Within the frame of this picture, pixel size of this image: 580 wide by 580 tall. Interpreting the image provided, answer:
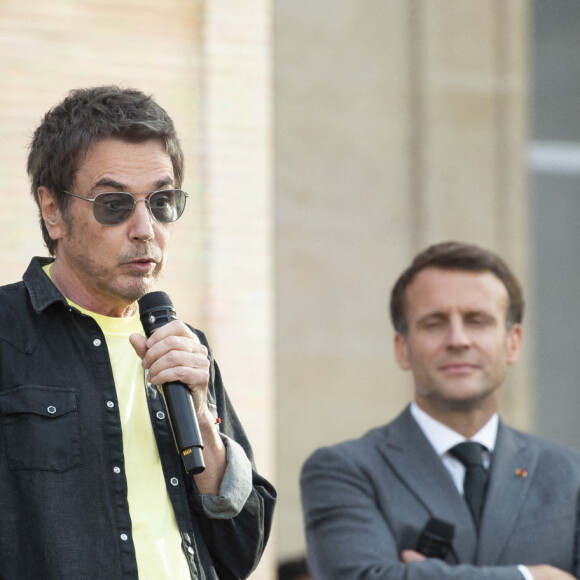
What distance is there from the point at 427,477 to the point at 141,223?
1.63m

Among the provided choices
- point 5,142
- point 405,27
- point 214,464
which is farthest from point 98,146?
point 405,27

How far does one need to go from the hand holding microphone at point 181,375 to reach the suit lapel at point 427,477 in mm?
1369

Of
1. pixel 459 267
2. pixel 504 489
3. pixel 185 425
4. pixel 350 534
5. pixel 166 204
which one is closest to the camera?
pixel 185 425

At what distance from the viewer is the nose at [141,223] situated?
3512mm

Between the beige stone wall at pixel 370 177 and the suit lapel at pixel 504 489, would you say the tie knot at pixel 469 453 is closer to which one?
the suit lapel at pixel 504 489

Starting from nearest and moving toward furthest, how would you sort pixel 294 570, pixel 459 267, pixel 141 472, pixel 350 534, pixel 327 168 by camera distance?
pixel 141 472 → pixel 350 534 → pixel 459 267 → pixel 294 570 → pixel 327 168

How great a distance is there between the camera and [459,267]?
5.01m

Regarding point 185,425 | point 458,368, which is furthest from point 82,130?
point 458,368

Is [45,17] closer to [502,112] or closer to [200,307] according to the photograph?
[200,307]

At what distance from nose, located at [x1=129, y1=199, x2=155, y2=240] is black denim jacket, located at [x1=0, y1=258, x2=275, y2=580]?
272 millimetres

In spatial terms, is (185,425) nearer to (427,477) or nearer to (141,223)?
(141,223)

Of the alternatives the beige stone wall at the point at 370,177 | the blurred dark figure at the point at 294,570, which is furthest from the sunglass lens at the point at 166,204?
the beige stone wall at the point at 370,177

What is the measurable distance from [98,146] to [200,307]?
3.64m

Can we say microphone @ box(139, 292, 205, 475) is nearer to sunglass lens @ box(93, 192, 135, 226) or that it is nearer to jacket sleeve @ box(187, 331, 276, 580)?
jacket sleeve @ box(187, 331, 276, 580)
